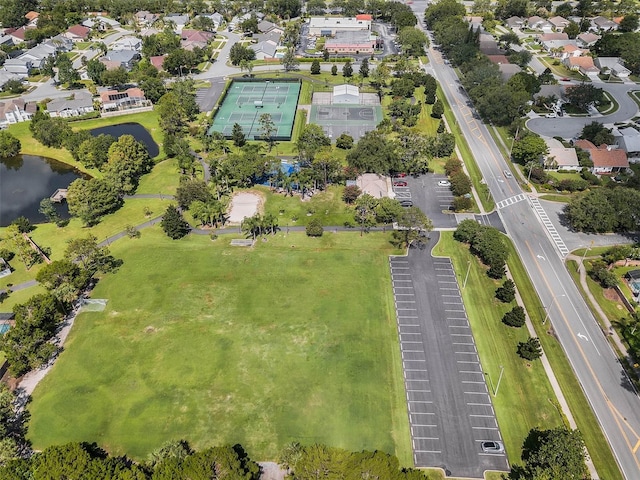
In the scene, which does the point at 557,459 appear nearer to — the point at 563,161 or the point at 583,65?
the point at 563,161

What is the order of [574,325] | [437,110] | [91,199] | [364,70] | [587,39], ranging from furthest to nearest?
[587,39] < [364,70] < [437,110] < [91,199] < [574,325]

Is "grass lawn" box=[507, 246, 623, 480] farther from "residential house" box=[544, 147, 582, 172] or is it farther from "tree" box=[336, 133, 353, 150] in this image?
"tree" box=[336, 133, 353, 150]

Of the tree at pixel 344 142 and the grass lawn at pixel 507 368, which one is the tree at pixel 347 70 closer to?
the tree at pixel 344 142

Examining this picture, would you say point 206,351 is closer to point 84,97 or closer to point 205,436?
point 205,436

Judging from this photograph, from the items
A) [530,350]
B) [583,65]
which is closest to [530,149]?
[530,350]

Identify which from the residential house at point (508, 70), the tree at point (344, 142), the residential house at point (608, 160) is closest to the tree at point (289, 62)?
the tree at point (344, 142)

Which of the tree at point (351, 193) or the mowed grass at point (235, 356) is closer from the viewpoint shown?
the mowed grass at point (235, 356)
